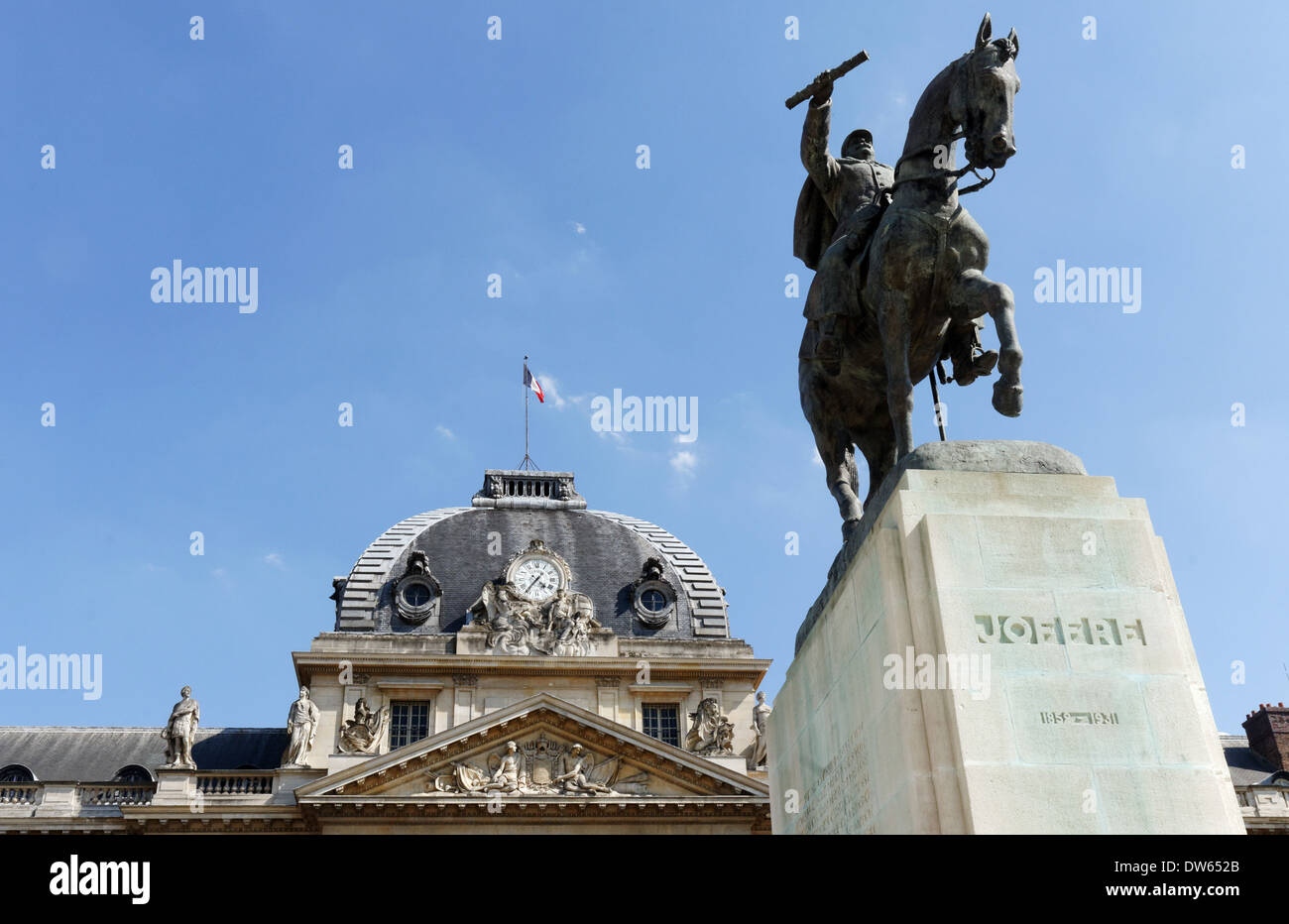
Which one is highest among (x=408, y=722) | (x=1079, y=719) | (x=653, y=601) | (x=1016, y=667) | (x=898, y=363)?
(x=653, y=601)

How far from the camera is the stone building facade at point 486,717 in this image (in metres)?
34.8

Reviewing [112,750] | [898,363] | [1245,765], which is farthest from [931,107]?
[1245,765]

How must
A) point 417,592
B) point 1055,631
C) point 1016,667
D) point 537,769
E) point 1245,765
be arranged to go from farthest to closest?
point 1245,765, point 417,592, point 537,769, point 1055,631, point 1016,667

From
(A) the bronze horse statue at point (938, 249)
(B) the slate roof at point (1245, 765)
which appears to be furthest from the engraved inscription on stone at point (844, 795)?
(B) the slate roof at point (1245, 765)

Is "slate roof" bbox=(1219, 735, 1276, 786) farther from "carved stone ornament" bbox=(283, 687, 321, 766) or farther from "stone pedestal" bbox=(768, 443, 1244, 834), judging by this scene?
"stone pedestal" bbox=(768, 443, 1244, 834)

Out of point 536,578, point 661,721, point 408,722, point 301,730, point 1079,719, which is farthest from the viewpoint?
point 536,578

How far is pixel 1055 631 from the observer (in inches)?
202

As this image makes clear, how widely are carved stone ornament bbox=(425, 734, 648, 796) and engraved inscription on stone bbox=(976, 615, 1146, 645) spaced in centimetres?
3145

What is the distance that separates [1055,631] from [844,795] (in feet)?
4.58

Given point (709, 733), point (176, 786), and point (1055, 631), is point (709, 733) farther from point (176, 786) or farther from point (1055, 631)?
point (1055, 631)

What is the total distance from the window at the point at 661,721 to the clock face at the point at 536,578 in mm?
5284

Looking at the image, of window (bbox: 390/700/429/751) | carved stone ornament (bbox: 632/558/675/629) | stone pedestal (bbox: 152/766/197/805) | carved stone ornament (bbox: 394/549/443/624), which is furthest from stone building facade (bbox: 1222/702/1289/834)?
stone pedestal (bbox: 152/766/197/805)

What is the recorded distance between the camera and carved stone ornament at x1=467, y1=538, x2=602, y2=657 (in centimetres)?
4094
